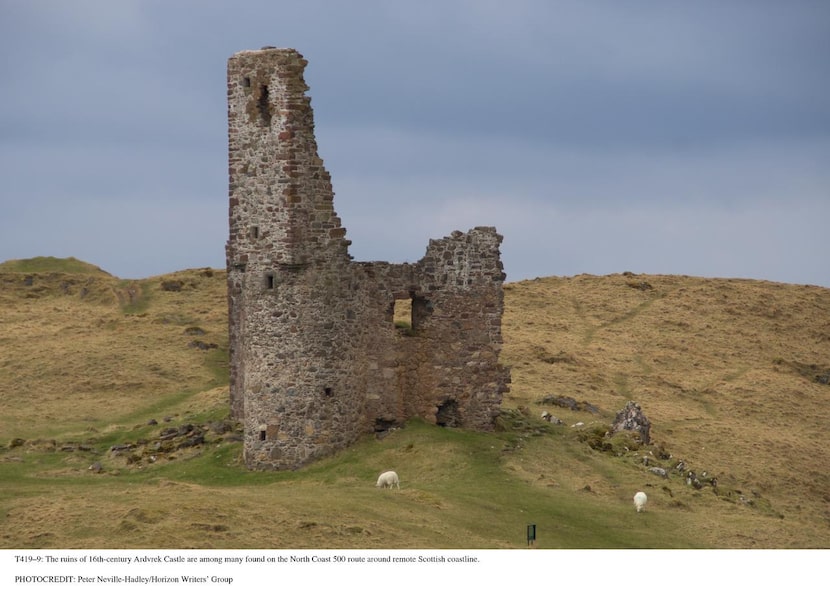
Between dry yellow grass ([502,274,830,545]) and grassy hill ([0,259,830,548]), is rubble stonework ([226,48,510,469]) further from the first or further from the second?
dry yellow grass ([502,274,830,545])

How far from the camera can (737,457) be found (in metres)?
49.3

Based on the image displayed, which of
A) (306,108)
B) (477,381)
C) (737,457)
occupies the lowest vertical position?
(737,457)

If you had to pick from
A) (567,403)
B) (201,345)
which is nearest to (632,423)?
(567,403)

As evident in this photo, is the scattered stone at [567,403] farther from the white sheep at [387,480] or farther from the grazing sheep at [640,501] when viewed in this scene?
the white sheep at [387,480]

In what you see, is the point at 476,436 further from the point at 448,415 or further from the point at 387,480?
the point at 387,480

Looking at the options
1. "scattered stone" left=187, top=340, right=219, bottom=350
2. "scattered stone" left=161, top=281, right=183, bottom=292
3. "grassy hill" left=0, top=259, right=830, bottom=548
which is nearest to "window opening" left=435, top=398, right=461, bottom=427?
"grassy hill" left=0, top=259, right=830, bottom=548

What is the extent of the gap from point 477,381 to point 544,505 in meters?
7.66

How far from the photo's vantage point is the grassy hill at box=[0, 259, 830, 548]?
31406mm

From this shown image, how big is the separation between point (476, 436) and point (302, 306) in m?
6.38

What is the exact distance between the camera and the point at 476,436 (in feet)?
135

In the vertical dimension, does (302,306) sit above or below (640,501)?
above

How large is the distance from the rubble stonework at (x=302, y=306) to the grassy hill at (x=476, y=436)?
121cm

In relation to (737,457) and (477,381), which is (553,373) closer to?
(737,457)
